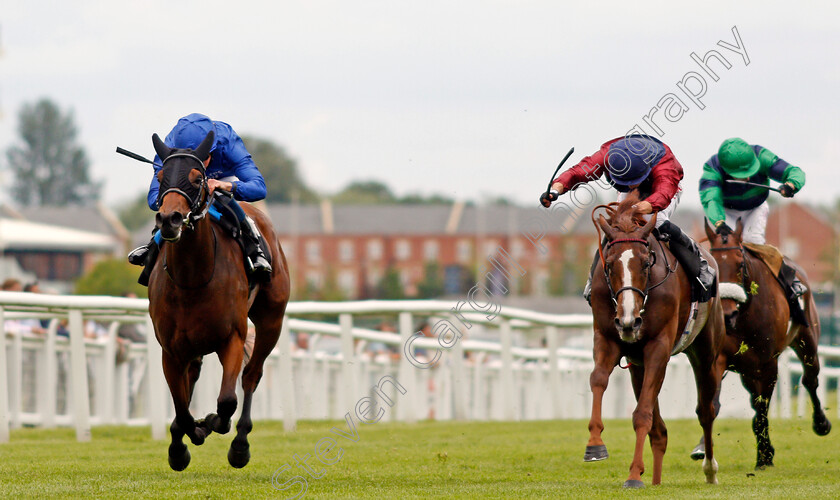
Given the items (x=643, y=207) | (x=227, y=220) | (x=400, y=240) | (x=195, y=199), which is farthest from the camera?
(x=400, y=240)

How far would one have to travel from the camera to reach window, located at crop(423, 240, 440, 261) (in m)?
103

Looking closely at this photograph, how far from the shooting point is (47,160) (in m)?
116

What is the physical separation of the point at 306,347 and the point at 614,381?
4.52 m

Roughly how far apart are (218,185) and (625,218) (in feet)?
8.20

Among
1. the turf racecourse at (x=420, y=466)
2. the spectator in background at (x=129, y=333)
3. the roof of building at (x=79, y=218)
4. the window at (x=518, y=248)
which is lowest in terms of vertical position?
the turf racecourse at (x=420, y=466)

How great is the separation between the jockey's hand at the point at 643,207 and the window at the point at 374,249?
314 feet

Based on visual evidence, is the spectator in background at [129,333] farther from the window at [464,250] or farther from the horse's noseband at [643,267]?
the window at [464,250]

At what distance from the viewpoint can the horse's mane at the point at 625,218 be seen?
25.7 ft

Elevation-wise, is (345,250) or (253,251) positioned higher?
(345,250)

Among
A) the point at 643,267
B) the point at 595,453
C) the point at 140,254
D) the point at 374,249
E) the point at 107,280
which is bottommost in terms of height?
the point at 595,453

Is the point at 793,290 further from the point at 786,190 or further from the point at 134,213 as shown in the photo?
the point at 134,213

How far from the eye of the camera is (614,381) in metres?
18.4

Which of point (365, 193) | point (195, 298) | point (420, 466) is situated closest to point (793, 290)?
point (420, 466)

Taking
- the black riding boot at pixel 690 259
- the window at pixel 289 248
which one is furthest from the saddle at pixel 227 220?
the window at pixel 289 248
